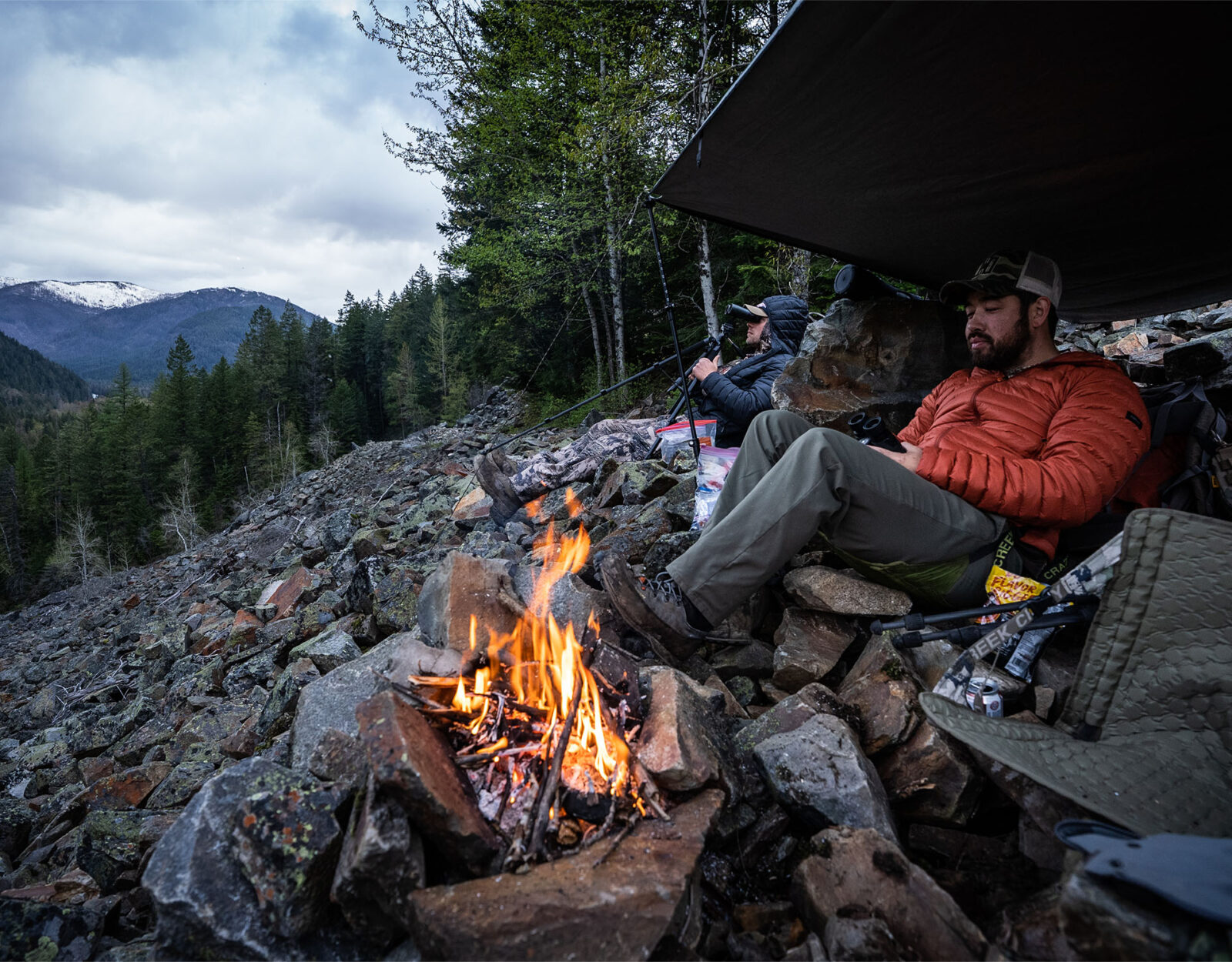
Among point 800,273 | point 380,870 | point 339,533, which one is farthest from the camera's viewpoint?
point 339,533

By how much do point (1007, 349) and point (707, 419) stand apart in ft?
9.19

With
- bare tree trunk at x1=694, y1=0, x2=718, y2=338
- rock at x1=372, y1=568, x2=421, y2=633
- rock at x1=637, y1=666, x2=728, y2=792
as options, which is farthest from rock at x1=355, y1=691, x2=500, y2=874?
bare tree trunk at x1=694, y1=0, x2=718, y2=338

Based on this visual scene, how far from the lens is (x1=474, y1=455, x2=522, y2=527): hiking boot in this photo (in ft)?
22.0

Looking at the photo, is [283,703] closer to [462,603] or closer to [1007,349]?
[462,603]

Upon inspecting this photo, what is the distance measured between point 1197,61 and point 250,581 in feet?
39.4

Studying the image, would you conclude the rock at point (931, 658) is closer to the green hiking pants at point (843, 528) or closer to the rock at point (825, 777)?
the green hiking pants at point (843, 528)

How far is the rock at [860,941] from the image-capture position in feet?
4.99

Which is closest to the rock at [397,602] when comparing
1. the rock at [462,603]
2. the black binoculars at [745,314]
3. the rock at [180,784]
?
the rock at [462,603]

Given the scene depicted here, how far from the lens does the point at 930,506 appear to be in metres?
2.71

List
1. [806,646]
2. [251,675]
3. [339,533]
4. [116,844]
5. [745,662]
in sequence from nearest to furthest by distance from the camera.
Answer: [116,844]
[806,646]
[745,662]
[251,675]
[339,533]

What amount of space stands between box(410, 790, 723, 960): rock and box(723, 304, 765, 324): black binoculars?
4406mm

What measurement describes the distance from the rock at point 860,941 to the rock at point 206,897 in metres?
1.54

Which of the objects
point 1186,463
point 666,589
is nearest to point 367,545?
point 666,589

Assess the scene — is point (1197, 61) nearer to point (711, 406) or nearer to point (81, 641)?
point (711, 406)
